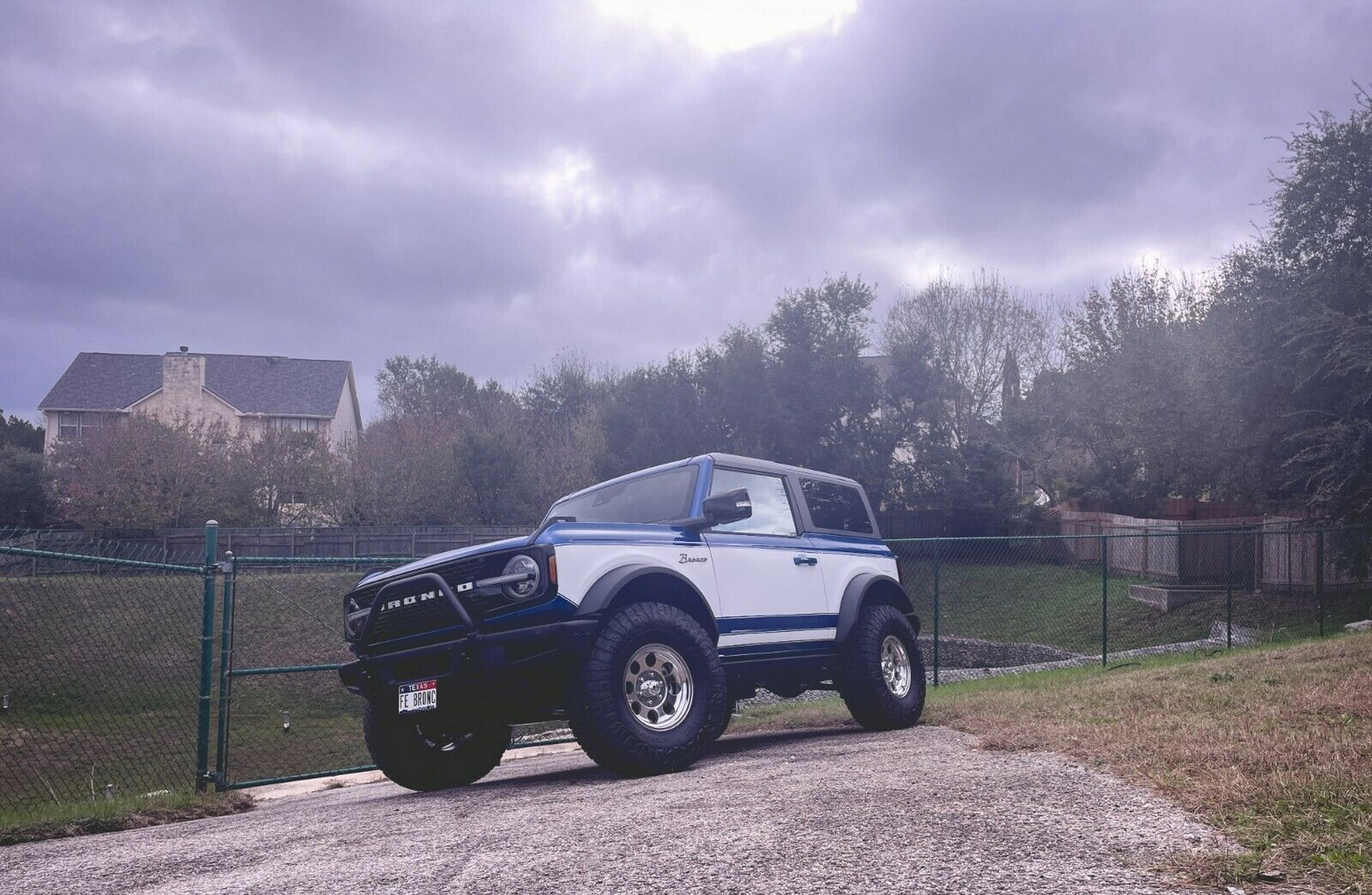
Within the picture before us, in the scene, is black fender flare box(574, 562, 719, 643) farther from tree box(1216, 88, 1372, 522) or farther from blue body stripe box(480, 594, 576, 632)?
tree box(1216, 88, 1372, 522)

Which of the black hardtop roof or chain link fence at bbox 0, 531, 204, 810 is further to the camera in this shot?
chain link fence at bbox 0, 531, 204, 810

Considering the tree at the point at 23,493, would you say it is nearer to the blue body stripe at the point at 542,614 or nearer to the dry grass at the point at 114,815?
the dry grass at the point at 114,815

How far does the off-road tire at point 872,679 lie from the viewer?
27.8 feet

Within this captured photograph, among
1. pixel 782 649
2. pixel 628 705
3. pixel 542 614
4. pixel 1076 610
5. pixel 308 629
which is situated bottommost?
pixel 308 629

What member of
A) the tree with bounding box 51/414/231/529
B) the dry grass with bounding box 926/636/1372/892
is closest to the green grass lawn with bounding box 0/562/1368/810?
the dry grass with bounding box 926/636/1372/892

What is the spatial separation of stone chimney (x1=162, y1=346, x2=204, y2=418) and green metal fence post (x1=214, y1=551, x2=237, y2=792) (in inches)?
1769

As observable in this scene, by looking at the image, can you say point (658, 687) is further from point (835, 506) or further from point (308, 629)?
point (308, 629)

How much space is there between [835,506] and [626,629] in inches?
128

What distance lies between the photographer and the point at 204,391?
166 ft

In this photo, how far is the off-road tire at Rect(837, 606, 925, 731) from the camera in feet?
27.8

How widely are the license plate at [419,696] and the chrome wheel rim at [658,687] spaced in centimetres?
115

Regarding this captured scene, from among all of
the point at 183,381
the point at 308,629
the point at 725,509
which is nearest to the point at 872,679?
the point at 725,509

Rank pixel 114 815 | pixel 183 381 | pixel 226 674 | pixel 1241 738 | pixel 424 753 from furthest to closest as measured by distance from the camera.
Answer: pixel 183 381 → pixel 226 674 → pixel 424 753 → pixel 114 815 → pixel 1241 738

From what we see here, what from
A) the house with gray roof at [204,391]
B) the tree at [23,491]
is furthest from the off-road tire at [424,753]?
the house with gray roof at [204,391]
